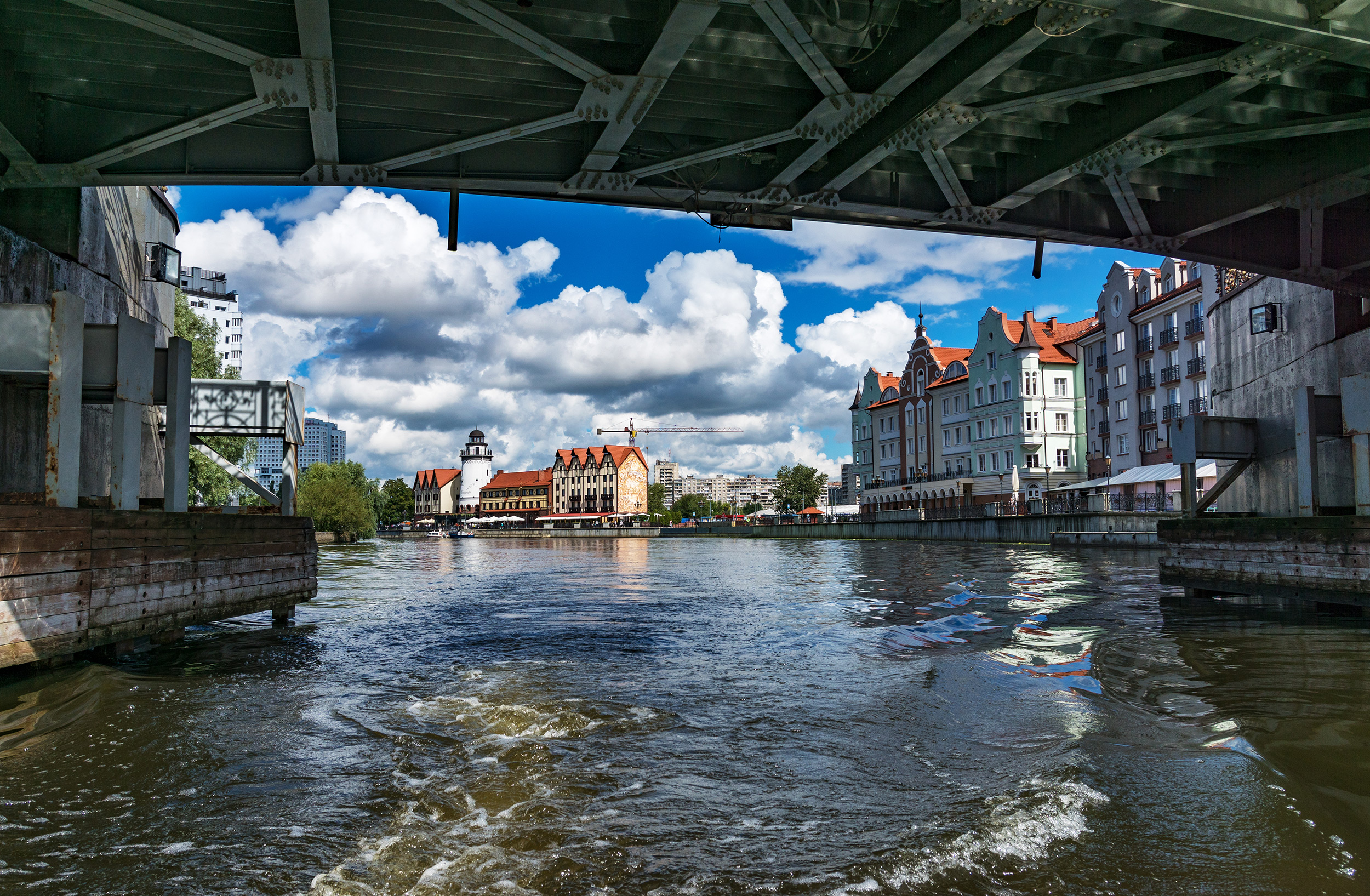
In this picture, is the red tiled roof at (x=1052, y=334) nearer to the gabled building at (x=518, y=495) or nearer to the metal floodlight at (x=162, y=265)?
the metal floodlight at (x=162, y=265)

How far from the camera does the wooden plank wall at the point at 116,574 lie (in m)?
8.16

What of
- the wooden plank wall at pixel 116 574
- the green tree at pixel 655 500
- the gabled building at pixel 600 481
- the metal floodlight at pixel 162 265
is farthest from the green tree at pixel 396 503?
the wooden plank wall at pixel 116 574

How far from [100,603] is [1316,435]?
19166 millimetres

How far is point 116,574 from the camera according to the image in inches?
381

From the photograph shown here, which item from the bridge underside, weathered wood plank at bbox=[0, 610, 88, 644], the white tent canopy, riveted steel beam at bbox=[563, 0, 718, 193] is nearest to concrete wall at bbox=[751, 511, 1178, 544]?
the white tent canopy

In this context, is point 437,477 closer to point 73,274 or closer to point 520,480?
point 520,480

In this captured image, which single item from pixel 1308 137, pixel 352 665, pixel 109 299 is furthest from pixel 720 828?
pixel 109 299

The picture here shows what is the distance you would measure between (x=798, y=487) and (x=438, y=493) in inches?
3614

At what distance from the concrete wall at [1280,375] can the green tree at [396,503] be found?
183994mm

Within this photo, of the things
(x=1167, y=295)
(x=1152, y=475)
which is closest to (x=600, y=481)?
(x=1167, y=295)

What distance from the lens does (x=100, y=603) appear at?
940 cm

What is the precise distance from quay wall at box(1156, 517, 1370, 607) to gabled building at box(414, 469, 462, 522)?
179137 mm

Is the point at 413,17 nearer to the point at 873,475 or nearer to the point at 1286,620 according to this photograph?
the point at 1286,620

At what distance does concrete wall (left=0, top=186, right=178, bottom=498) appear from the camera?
41.0 ft
